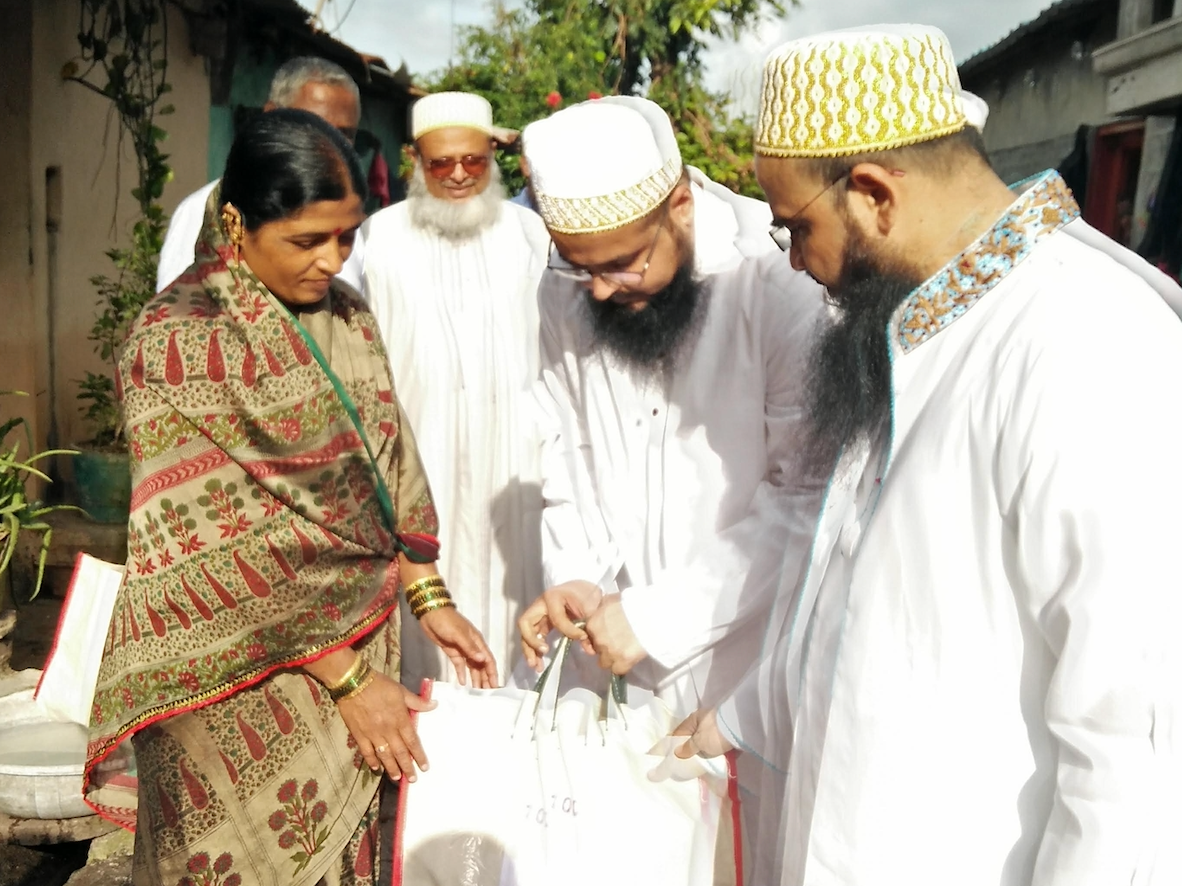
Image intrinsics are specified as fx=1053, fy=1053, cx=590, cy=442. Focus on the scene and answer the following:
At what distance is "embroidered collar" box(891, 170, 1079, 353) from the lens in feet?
4.33

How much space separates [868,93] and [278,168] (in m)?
1.05

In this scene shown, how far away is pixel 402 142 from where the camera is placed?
1288cm

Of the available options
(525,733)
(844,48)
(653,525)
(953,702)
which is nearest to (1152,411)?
(953,702)

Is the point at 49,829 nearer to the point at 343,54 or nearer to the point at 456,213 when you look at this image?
the point at 456,213

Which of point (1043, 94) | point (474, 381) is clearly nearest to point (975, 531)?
point (474, 381)

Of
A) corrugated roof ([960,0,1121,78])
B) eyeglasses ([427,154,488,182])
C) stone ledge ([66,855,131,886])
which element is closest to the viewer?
stone ledge ([66,855,131,886])

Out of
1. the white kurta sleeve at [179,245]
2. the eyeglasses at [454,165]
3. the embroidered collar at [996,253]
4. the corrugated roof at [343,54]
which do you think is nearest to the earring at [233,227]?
the embroidered collar at [996,253]

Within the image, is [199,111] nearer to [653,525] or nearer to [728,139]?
[728,139]

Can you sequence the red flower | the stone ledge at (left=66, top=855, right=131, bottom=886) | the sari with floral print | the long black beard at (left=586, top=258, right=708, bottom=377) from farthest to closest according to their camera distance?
the stone ledge at (left=66, top=855, right=131, bottom=886) < the long black beard at (left=586, top=258, right=708, bottom=377) < the red flower < the sari with floral print

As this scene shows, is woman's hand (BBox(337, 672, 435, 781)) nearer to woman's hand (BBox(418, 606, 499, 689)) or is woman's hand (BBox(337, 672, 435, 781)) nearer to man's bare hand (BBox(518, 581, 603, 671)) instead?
woman's hand (BBox(418, 606, 499, 689))

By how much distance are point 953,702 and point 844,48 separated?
883 mm

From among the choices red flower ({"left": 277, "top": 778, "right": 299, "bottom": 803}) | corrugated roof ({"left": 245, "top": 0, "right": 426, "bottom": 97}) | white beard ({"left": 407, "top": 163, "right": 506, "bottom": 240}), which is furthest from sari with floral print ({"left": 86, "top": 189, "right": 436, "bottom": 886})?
corrugated roof ({"left": 245, "top": 0, "right": 426, "bottom": 97})

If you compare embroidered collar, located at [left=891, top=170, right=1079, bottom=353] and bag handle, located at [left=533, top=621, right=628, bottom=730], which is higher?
embroidered collar, located at [left=891, top=170, right=1079, bottom=353]

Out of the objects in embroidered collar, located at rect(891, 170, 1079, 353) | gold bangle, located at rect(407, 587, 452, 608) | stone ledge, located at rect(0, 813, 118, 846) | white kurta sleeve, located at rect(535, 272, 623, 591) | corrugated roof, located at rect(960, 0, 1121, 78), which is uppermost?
corrugated roof, located at rect(960, 0, 1121, 78)
